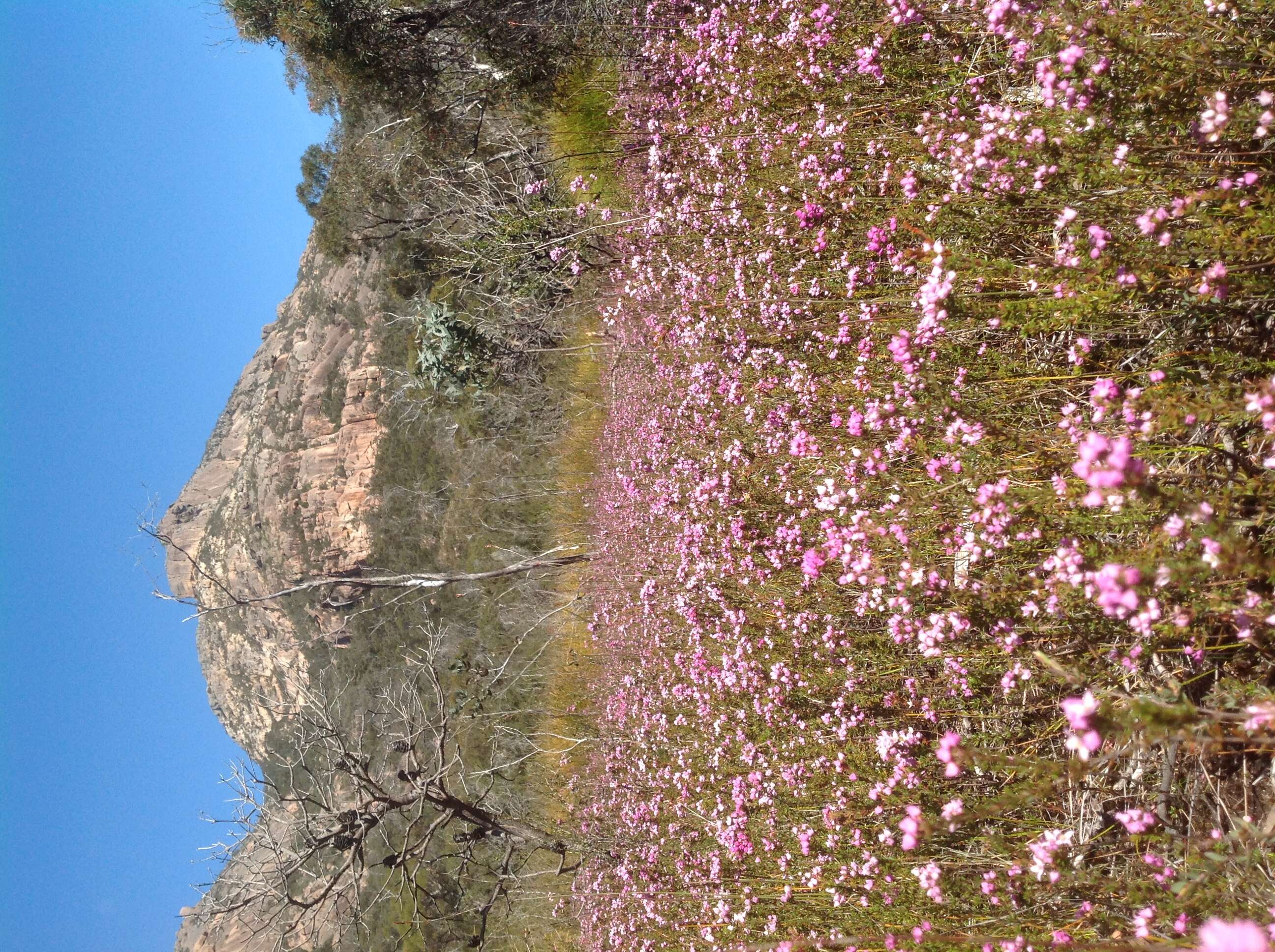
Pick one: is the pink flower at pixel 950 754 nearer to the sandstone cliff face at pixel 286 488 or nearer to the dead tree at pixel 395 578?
the dead tree at pixel 395 578

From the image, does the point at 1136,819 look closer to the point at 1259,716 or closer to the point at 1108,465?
the point at 1259,716

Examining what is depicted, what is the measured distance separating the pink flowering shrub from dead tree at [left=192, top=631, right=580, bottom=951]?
2.88m

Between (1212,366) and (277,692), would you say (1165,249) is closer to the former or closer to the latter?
(1212,366)

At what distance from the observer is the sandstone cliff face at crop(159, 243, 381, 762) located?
18109 millimetres

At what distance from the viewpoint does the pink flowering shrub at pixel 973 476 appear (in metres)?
2.92

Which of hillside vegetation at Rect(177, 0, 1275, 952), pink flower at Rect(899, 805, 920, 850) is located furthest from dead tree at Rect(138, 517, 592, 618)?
pink flower at Rect(899, 805, 920, 850)

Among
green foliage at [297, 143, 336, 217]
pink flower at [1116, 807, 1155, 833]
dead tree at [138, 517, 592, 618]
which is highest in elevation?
green foliage at [297, 143, 336, 217]

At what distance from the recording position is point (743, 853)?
6727mm

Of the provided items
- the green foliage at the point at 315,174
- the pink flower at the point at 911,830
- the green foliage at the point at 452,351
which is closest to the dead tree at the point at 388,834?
the pink flower at the point at 911,830

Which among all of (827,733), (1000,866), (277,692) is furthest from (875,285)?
(277,692)

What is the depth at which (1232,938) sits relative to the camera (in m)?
1.33

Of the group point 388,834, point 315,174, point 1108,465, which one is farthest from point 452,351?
point 1108,465

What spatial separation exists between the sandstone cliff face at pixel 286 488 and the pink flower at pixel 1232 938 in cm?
1830

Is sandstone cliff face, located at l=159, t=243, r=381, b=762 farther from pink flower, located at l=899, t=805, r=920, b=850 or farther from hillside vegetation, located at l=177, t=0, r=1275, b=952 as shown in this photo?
pink flower, located at l=899, t=805, r=920, b=850
